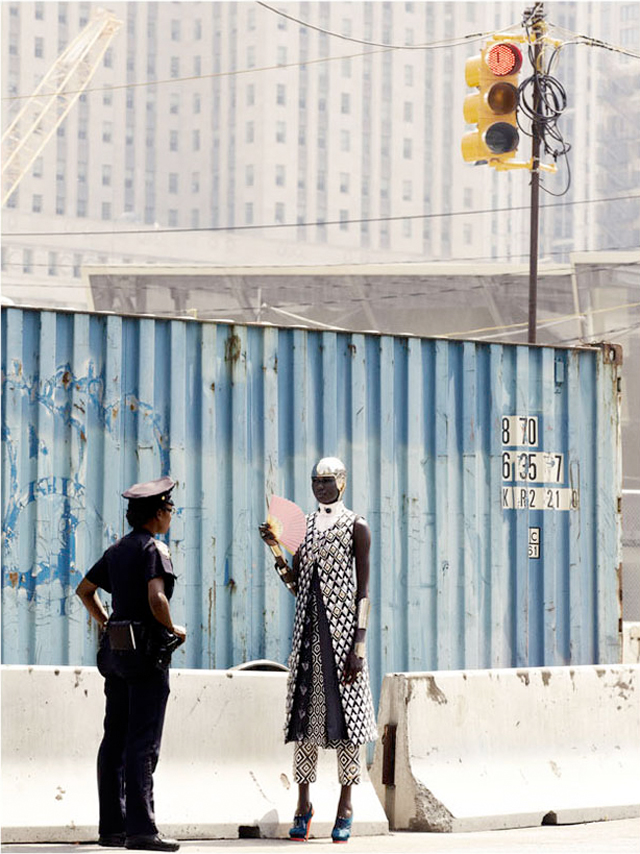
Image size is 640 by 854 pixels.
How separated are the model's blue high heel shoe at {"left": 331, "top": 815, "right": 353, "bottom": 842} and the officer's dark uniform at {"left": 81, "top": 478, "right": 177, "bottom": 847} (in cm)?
103

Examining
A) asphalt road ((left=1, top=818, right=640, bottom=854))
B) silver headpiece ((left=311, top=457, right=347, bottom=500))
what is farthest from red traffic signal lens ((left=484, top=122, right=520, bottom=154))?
asphalt road ((left=1, top=818, right=640, bottom=854))

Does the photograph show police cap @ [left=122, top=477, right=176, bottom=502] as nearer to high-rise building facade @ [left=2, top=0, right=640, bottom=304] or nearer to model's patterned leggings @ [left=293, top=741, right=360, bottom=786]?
model's patterned leggings @ [left=293, top=741, right=360, bottom=786]

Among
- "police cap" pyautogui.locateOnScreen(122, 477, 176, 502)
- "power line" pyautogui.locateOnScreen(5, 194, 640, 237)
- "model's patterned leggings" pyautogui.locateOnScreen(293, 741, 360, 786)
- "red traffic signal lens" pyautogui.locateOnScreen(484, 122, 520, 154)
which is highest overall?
"power line" pyautogui.locateOnScreen(5, 194, 640, 237)

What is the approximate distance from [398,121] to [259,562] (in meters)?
150

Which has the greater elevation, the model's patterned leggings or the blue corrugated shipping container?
the blue corrugated shipping container

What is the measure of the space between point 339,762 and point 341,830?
12.6 inches

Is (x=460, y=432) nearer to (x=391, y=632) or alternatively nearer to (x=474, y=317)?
(x=391, y=632)

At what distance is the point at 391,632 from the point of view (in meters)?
9.28

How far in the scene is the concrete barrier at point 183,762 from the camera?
22.2 feet

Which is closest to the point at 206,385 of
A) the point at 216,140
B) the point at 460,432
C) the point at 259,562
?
the point at 259,562

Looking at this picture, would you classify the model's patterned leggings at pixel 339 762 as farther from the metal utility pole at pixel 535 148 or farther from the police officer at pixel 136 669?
the metal utility pole at pixel 535 148

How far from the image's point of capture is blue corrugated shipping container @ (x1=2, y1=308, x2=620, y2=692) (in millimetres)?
8406

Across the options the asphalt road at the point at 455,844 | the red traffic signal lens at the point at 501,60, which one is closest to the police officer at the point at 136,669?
the asphalt road at the point at 455,844

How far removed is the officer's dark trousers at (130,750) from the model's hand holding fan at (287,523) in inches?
59.3
